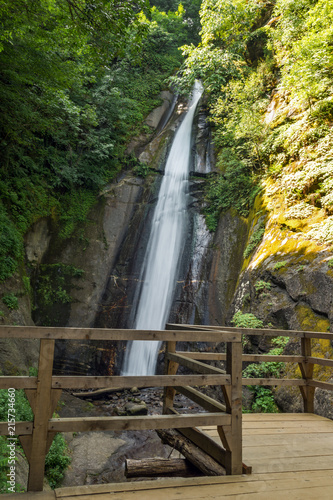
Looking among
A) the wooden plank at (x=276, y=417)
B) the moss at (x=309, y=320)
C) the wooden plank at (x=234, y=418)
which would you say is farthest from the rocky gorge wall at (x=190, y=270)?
the wooden plank at (x=234, y=418)

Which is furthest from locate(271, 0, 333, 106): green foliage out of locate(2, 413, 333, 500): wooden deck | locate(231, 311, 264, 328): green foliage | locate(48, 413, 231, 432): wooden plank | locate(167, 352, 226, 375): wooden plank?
locate(48, 413, 231, 432): wooden plank

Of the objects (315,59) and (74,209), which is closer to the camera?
(315,59)

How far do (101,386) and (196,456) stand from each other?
1.55m

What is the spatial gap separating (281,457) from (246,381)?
1073mm

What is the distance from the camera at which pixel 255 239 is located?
10.4m

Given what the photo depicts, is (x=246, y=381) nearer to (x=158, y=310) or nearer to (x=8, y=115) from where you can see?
(x=158, y=310)

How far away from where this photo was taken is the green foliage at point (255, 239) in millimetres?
10297

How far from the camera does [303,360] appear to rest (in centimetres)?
516

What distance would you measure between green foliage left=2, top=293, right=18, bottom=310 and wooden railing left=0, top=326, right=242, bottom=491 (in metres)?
7.10

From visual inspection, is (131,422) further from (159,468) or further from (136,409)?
(136,409)

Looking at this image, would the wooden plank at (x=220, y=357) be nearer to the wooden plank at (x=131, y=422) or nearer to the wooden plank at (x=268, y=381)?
the wooden plank at (x=268, y=381)

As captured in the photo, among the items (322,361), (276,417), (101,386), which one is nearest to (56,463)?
(276,417)

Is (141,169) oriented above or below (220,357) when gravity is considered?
above

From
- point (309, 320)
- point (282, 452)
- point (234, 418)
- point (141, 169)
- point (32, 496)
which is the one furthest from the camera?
point (141, 169)
